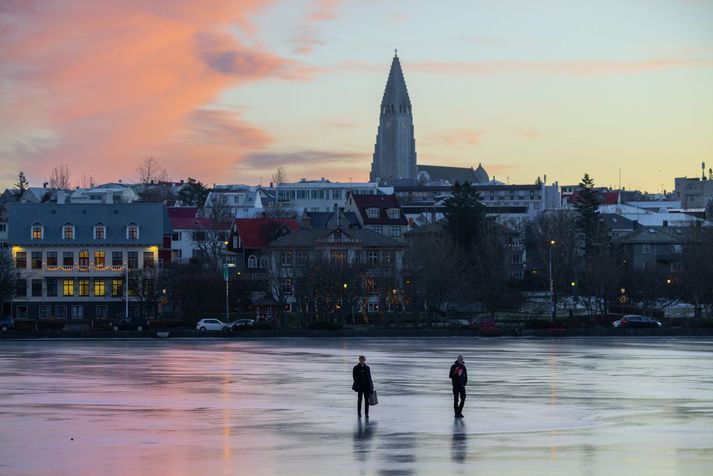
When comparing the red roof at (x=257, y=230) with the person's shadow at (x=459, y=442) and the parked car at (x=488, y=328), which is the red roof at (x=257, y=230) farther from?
the person's shadow at (x=459, y=442)

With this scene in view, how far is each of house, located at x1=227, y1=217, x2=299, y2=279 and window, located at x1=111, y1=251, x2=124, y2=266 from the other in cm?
1596

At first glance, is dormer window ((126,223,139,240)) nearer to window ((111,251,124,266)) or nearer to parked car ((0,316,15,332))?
window ((111,251,124,266))

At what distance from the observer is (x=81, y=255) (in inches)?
4776

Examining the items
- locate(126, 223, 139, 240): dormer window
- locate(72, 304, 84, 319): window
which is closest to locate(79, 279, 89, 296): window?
locate(72, 304, 84, 319): window

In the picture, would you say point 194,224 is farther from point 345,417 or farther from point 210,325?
point 345,417

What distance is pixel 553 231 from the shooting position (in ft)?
454

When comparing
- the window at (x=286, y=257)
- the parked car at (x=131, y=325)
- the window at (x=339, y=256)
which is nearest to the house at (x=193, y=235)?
the window at (x=286, y=257)

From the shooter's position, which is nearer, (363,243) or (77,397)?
(77,397)

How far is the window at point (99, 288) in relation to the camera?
120 metres

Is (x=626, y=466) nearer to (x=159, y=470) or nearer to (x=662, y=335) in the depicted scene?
(x=159, y=470)

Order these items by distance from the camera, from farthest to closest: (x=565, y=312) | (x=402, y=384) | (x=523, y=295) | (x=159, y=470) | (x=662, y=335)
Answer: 1. (x=523, y=295)
2. (x=565, y=312)
3. (x=662, y=335)
4. (x=402, y=384)
5. (x=159, y=470)

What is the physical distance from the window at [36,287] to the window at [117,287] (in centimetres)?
664

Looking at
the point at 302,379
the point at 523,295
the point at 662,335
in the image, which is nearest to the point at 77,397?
the point at 302,379

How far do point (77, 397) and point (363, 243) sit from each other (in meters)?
93.3
